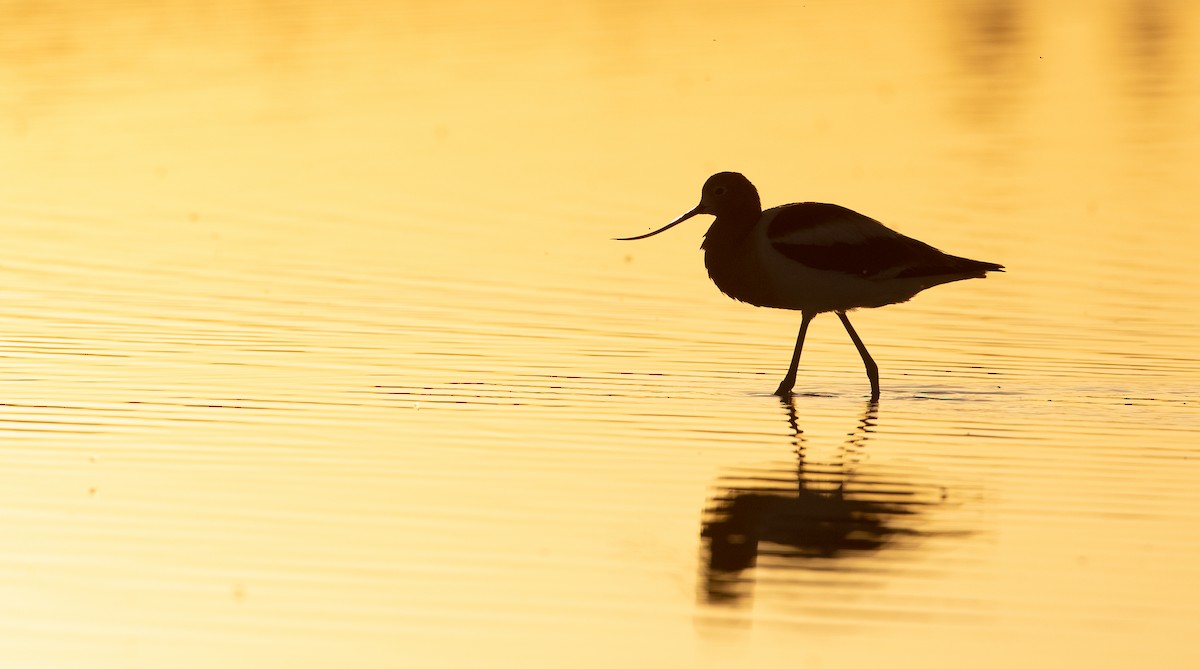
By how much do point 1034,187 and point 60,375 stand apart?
12746 millimetres

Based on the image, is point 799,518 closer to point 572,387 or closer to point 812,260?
point 572,387

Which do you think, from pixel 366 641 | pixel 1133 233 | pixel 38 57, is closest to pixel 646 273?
pixel 1133 233

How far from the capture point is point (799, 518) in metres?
9.82

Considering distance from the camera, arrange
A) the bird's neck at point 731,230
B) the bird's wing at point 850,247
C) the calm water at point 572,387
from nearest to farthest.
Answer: the calm water at point 572,387 < the bird's wing at point 850,247 < the bird's neck at point 731,230

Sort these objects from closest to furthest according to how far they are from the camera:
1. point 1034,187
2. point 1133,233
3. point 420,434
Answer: point 420,434 → point 1133,233 → point 1034,187

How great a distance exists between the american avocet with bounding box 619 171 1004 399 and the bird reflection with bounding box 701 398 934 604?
100 inches

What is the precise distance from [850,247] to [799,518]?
432 centimetres

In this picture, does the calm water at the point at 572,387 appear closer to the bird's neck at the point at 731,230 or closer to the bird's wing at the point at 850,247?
the bird's wing at the point at 850,247

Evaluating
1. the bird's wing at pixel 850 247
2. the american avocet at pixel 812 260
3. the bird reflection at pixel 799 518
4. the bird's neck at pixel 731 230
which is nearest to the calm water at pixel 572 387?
the bird reflection at pixel 799 518

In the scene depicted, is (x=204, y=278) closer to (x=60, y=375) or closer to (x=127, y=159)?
(x=60, y=375)

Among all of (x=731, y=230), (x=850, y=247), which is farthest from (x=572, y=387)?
(x=850, y=247)

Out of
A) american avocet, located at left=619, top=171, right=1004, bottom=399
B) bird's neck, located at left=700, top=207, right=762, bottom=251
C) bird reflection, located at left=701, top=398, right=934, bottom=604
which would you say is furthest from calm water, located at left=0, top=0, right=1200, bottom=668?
bird's neck, located at left=700, top=207, right=762, bottom=251

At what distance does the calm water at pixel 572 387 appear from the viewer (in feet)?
26.9

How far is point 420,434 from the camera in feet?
38.4
